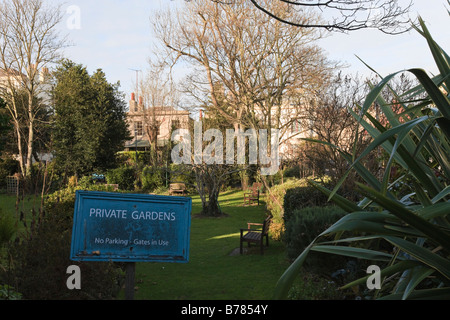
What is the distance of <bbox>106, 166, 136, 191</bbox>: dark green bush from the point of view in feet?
80.4

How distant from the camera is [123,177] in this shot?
24.8 metres

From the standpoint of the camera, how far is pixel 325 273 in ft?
19.0

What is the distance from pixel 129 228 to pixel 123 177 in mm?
21423

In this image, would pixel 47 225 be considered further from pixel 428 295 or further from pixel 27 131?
pixel 27 131

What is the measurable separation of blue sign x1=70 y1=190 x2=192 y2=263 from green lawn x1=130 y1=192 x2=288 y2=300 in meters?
1.52

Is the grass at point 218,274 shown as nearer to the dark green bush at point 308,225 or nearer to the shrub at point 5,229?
the shrub at point 5,229

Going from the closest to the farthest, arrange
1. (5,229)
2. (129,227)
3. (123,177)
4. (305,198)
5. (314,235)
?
(129,227), (5,229), (314,235), (305,198), (123,177)

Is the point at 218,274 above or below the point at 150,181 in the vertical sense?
below

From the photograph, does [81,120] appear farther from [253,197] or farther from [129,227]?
[129,227]

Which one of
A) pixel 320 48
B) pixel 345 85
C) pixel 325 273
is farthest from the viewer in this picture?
pixel 320 48

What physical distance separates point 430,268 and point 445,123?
876 millimetres

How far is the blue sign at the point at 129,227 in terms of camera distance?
394cm

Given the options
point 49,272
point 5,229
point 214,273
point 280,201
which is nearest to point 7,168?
point 280,201
